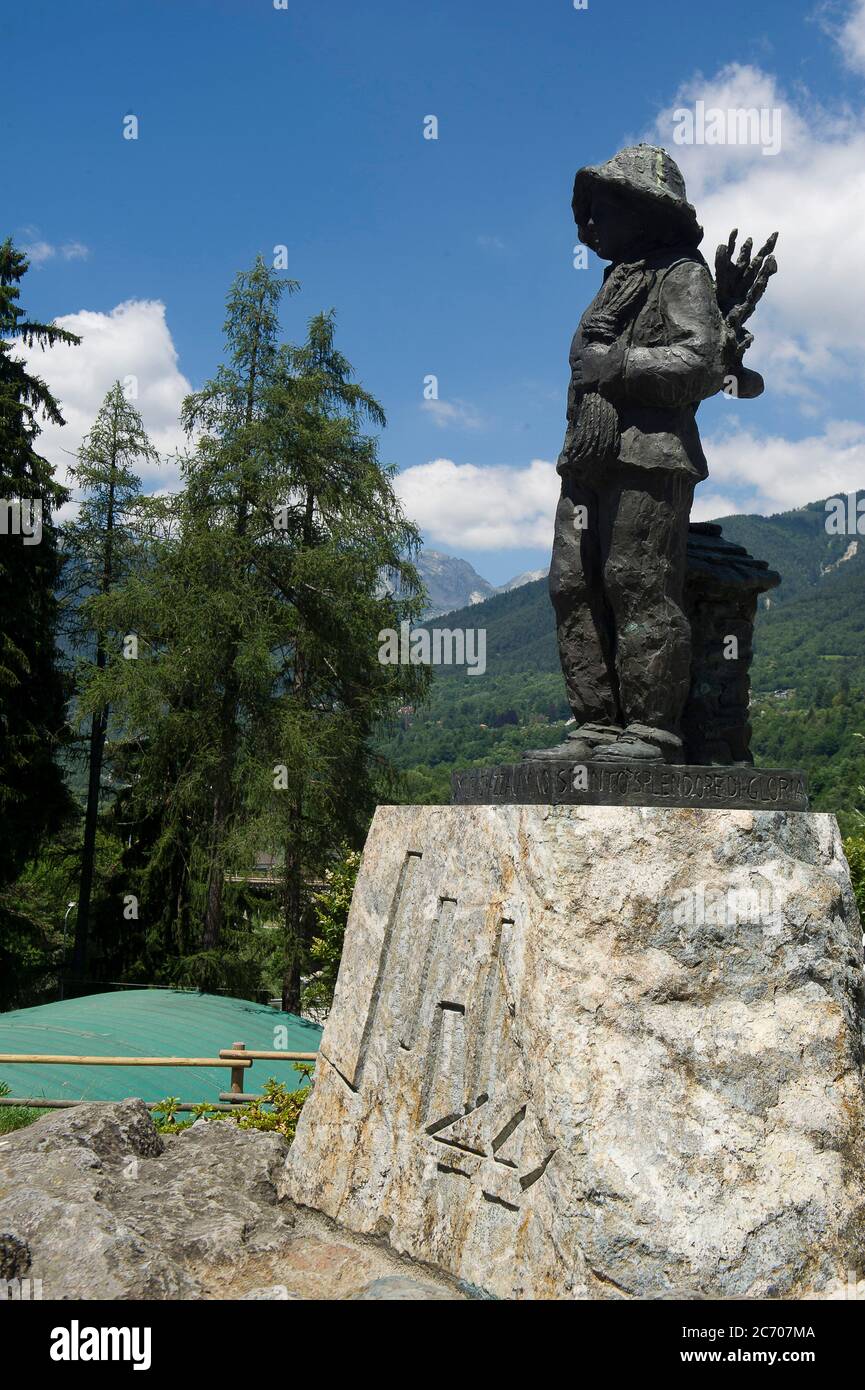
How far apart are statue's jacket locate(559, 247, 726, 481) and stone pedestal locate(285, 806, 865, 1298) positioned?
182 cm

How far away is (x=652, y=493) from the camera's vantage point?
17.0ft

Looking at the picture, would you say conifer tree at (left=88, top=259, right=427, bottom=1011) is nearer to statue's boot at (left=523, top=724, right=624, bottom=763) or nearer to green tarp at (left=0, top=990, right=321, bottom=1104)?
green tarp at (left=0, top=990, right=321, bottom=1104)

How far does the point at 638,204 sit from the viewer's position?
5.35 m

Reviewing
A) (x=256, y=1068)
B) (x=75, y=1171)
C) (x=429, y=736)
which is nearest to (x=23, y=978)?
(x=256, y=1068)

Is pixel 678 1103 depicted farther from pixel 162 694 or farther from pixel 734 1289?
pixel 162 694

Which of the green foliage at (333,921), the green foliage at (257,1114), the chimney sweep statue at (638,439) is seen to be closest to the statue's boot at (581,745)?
the chimney sweep statue at (638,439)

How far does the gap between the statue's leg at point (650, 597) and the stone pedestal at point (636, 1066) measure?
857 millimetres

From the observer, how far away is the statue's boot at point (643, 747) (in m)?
4.65

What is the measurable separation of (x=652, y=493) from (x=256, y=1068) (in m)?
7.92

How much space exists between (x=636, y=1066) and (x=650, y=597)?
2.12m

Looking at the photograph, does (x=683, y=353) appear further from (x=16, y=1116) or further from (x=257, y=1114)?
(x=16, y=1116)

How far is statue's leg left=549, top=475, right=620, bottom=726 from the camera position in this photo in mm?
5426
